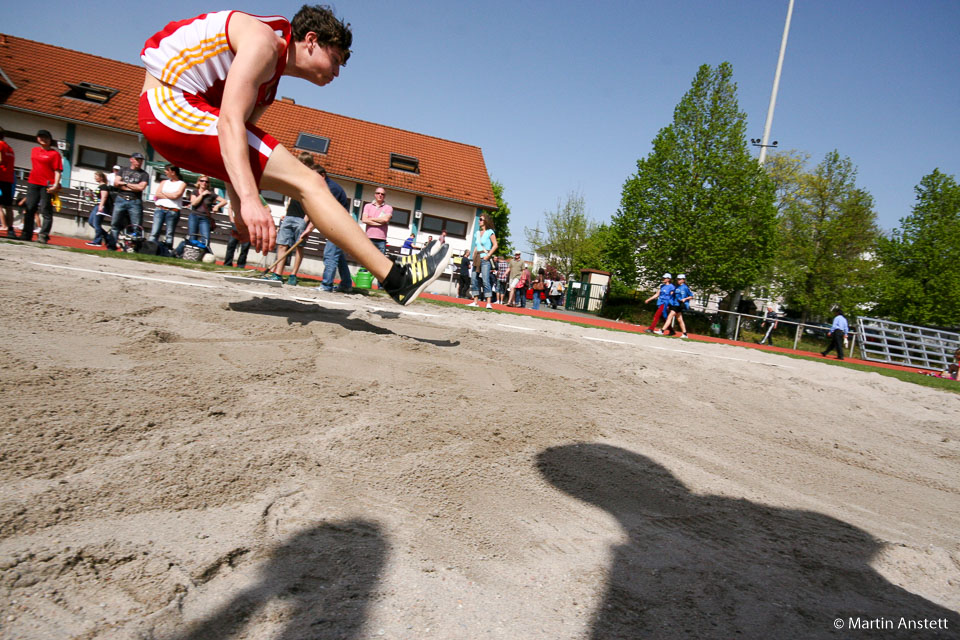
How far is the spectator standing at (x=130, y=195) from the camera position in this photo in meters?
9.60

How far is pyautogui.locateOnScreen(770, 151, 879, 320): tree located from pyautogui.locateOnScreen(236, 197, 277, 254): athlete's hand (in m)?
29.1

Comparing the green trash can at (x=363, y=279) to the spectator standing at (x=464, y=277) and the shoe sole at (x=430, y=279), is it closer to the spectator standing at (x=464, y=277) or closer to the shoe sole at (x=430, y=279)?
the shoe sole at (x=430, y=279)

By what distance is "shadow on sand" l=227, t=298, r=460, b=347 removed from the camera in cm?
409

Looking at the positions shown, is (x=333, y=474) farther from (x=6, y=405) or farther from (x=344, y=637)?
(x=6, y=405)

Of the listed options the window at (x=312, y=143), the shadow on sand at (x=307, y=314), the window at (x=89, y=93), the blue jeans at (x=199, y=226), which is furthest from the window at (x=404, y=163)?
the shadow on sand at (x=307, y=314)

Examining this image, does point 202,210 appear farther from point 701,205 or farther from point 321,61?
point 701,205

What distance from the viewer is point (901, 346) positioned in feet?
64.3

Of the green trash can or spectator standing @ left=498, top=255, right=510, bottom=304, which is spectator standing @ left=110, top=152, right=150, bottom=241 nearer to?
the green trash can

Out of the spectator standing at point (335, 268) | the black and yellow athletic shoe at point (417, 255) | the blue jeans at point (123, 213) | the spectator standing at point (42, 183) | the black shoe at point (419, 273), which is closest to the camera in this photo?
the black shoe at point (419, 273)

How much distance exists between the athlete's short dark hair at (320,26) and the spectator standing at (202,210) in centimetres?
822

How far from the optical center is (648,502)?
1.93 m

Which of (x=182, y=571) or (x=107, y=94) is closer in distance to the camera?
(x=182, y=571)

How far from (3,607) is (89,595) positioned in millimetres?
133

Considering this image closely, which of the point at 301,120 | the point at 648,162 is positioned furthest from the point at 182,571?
the point at 301,120
